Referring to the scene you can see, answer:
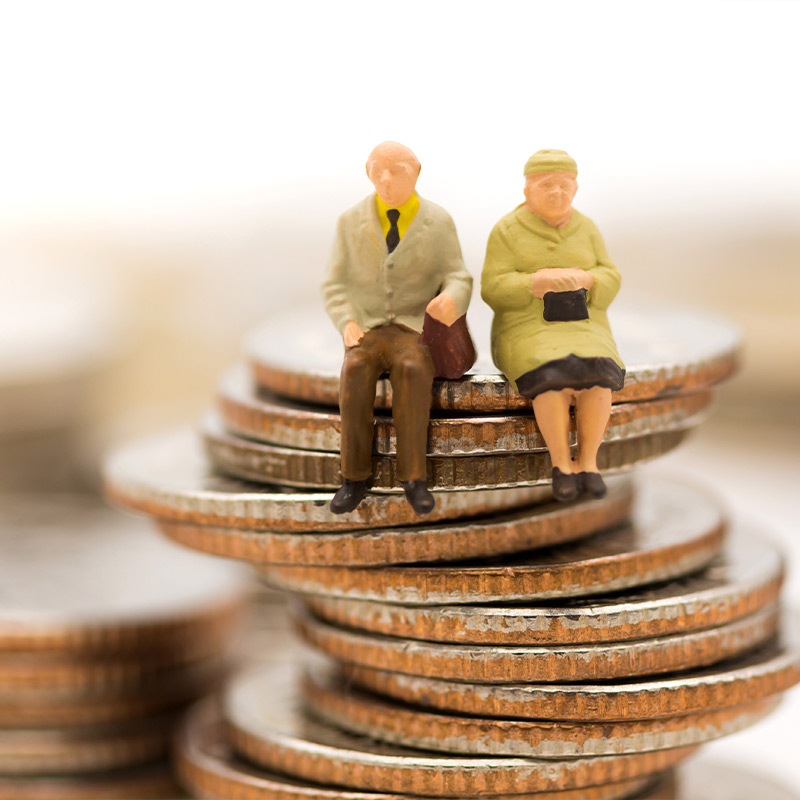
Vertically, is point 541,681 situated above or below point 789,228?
below

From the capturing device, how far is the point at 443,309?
1.10 metres

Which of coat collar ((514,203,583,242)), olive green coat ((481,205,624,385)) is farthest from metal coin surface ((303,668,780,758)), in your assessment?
coat collar ((514,203,583,242))

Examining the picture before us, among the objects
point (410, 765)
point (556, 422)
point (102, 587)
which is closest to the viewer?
point (556, 422)

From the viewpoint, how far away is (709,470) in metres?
2.91

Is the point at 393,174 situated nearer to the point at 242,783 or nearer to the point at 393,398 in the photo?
the point at 393,398

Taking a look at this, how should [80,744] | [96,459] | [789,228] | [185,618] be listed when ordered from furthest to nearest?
1. [789,228]
2. [96,459]
3. [185,618]
4. [80,744]

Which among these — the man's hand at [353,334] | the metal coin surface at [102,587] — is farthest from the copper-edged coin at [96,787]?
the man's hand at [353,334]

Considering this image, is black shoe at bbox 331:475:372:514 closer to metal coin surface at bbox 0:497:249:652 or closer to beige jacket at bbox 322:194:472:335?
beige jacket at bbox 322:194:472:335

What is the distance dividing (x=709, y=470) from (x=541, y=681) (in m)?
1.85

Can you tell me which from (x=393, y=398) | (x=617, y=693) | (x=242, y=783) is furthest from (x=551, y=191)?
(x=242, y=783)

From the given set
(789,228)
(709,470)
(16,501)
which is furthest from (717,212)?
(16,501)

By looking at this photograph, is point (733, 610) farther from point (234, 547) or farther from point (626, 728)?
point (234, 547)

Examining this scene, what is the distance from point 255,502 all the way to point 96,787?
63 centimetres

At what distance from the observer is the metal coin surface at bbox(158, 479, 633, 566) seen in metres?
1.16
